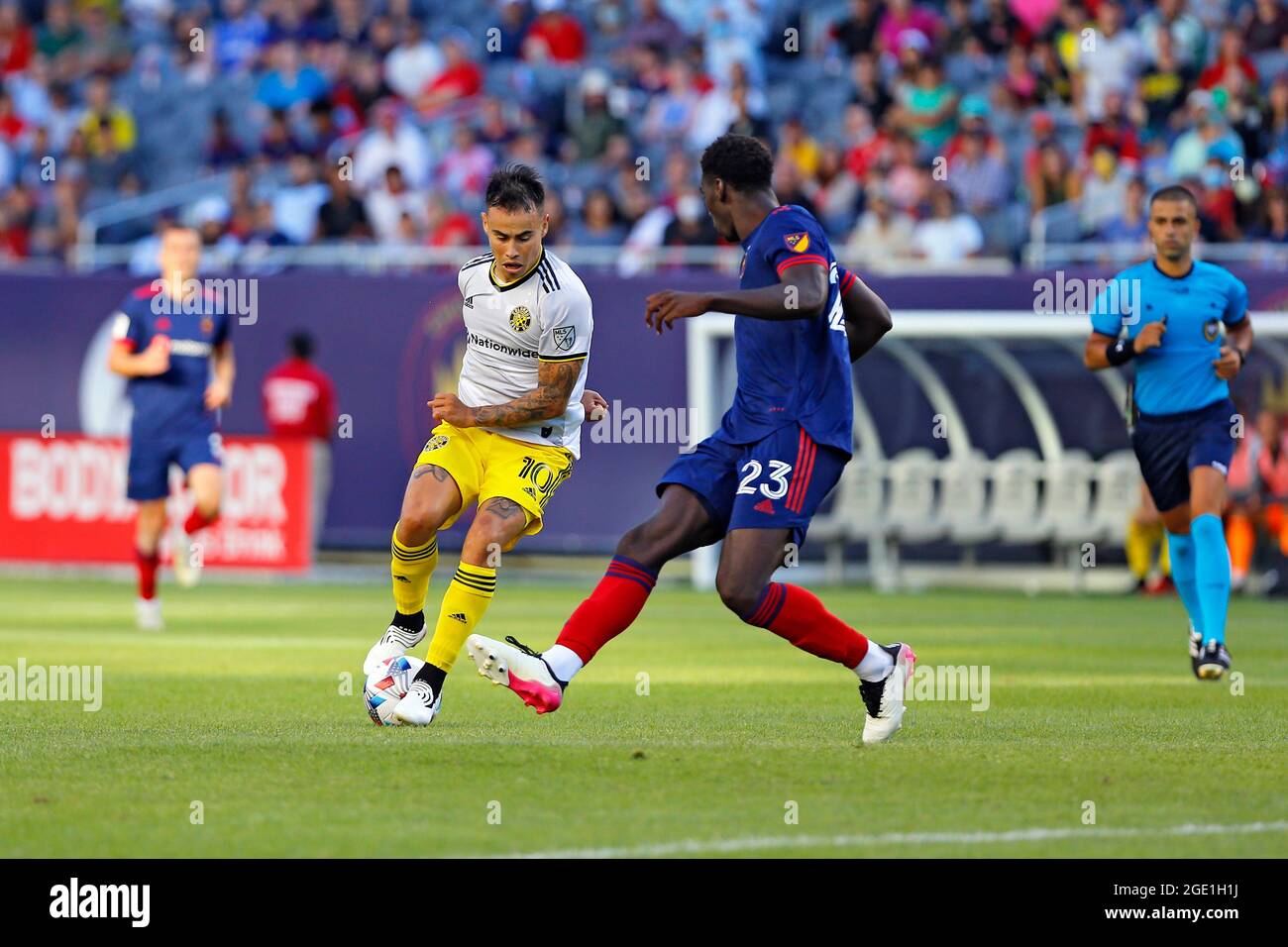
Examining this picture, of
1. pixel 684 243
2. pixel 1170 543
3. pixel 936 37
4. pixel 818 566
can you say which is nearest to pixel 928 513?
pixel 818 566

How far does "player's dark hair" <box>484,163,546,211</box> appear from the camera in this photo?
912 cm

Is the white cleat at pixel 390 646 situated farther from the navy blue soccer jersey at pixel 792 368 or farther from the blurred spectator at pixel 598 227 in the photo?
the blurred spectator at pixel 598 227

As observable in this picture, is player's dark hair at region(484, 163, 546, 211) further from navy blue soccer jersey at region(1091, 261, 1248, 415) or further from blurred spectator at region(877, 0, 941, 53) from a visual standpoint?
blurred spectator at region(877, 0, 941, 53)

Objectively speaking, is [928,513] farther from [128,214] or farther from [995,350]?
[128,214]

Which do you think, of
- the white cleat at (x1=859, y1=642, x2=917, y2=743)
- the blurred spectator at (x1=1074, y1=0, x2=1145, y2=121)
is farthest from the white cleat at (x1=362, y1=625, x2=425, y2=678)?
the blurred spectator at (x1=1074, y1=0, x2=1145, y2=121)

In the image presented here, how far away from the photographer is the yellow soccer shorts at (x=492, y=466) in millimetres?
9438

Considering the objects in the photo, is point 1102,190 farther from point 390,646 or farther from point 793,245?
point 793,245

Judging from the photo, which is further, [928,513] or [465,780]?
[928,513]

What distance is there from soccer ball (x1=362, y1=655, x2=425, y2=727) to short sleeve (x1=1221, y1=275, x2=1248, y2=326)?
17.0ft

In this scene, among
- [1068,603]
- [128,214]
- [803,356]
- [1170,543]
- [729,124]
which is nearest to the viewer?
[803,356]

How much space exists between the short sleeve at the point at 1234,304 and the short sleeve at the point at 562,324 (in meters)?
4.31

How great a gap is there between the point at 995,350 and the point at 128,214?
10484mm

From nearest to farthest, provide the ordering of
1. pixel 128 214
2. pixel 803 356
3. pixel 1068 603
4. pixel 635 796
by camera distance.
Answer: pixel 635 796
pixel 803 356
pixel 1068 603
pixel 128 214

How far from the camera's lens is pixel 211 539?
22.0 m
